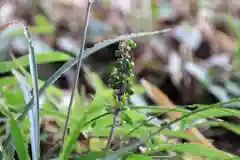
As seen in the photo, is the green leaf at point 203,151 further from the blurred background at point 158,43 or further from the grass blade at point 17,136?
the blurred background at point 158,43

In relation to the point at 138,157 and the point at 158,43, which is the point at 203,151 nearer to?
the point at 138,157

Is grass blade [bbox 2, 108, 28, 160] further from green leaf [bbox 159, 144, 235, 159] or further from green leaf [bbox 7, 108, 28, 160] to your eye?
green leaf [bbox 159, 144, 235, 159]

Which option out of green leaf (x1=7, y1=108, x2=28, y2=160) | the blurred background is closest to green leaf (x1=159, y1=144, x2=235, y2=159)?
green leaf (x1=7, y1=108, x2=28, y2=160)

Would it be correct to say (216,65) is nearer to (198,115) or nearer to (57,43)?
(57,43)

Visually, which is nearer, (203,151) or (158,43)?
(203,151)

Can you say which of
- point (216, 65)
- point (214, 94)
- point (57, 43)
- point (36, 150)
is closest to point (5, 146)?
point (36, 150)

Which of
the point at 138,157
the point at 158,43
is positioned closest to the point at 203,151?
the point at 138,157
